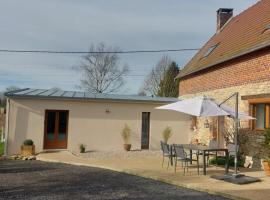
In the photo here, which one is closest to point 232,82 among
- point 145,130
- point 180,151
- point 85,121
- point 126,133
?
point 180,151

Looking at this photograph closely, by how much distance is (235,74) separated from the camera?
16.0 m

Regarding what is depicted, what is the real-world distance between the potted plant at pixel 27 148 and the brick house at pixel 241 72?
803 centimetres

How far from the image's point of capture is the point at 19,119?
18500 mm

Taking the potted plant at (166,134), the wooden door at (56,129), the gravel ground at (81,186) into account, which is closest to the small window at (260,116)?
the gravel ground at (81,186)

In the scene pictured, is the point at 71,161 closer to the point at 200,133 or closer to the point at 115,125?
the point at 115,125

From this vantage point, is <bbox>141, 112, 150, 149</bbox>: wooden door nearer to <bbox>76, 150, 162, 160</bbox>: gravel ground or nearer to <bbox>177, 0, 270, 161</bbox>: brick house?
<bbox>76, 150, 162, 160</bbox>: gravel ground

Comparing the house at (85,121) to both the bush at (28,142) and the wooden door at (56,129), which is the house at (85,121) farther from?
the bush at (28,142)

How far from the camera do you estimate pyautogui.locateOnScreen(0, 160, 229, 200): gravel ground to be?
901 cm

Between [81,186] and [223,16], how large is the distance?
57.6 ft

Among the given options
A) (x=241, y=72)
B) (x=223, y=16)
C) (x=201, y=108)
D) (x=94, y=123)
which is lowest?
(x=94, y=123)

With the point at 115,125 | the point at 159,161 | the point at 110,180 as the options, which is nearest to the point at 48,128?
the point at 115,125

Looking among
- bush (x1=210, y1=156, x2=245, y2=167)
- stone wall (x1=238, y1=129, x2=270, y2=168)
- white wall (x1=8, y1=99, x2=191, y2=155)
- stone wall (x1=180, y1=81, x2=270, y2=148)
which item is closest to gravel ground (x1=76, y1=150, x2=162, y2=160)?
white wall (x1=8, y1=99, x2=191, y2=155)

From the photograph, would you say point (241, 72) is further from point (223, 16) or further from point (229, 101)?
point (223, 16)

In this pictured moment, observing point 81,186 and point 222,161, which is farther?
point 222,161
